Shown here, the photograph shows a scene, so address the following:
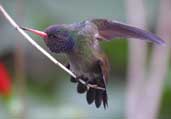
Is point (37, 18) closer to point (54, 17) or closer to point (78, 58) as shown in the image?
point (54, 17)

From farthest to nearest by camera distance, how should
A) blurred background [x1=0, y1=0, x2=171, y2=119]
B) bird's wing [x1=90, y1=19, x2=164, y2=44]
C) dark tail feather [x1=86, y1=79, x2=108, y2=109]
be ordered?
blurred background [x1=0, y1=0, x2=171, y2=119], dark tail feather [x1=86, y1=79, x2=108, y2=109], bird's wing [x1=90, y1=19, x2=164, y2=44]

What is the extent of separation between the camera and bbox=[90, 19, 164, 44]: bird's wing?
201 cm

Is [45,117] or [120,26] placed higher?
[120,26]

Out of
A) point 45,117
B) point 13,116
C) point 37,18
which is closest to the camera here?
point 13,116

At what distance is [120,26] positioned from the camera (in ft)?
6.94

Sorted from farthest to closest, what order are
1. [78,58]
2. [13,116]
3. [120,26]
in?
1. [13,116]
2. [78,58]
3. [120,26]

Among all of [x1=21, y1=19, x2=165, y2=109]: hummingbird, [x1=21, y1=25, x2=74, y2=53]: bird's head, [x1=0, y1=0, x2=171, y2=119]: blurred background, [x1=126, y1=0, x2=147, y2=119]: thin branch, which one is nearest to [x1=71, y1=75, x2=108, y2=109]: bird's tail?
[x1=21, y1=19, x2=165, y2=109]: hummingbird

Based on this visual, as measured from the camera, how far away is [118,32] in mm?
2125

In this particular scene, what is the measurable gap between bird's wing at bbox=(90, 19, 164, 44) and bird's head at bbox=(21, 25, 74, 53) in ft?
0.36

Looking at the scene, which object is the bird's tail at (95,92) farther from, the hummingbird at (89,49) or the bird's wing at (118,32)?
the bird's wing at (118,32)

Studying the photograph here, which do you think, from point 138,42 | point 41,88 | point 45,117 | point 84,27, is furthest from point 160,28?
point 41,88

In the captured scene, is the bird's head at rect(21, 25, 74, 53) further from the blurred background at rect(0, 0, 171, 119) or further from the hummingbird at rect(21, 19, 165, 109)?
the blurred background at rect(0, 0, 171, 119)

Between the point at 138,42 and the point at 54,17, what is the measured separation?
1.55 metres

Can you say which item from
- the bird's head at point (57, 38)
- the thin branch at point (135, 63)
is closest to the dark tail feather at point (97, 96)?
the bird's head at point (57, 38)
